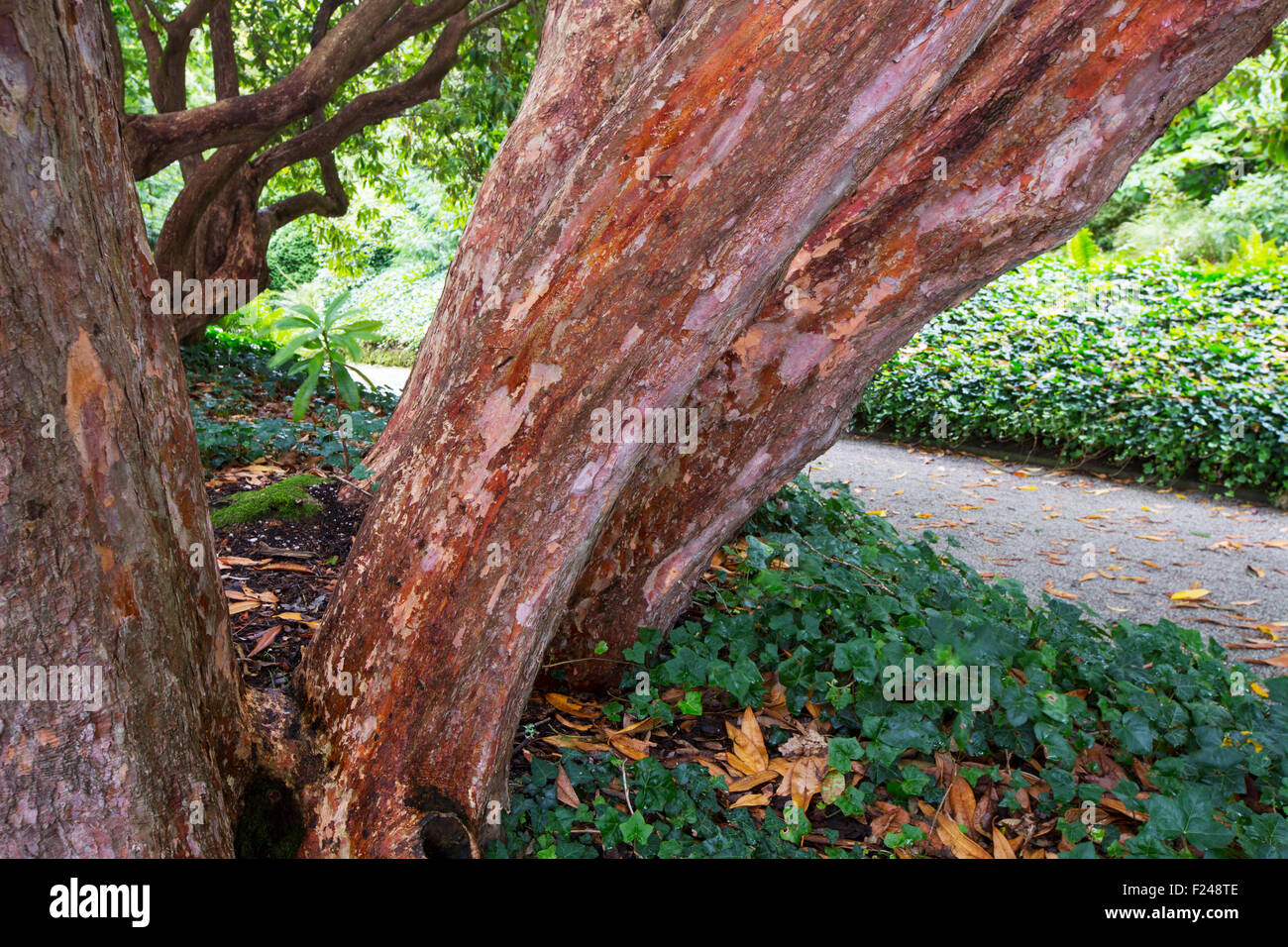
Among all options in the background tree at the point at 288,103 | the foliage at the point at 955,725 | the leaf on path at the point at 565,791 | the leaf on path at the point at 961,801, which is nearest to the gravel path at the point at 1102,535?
the foliage at the point at 955,725

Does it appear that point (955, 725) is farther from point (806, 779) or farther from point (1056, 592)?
point (1056, 592)

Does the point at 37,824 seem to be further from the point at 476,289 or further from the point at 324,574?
the point at 476,289

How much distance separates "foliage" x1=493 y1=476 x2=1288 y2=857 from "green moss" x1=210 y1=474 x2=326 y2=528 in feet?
6.02

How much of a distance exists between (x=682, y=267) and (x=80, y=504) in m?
1.24

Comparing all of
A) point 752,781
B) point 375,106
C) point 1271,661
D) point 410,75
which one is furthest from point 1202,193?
point 752,781

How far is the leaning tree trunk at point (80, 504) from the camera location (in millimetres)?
1479

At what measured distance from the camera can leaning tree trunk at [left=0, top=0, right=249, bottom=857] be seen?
1479mm

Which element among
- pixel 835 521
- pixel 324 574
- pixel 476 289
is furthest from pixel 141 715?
pixel 835 521

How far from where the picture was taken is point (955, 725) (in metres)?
2.66

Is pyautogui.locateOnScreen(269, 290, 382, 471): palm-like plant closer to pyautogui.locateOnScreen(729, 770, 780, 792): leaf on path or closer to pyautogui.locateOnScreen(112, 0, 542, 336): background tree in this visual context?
pyautogui.locateOnScreen(112, 0, 542, 336): background tree

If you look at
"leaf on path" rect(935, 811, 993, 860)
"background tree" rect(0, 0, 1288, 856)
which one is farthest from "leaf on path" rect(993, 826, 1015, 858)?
"background tree" rect(0, 0, 1288, 856)

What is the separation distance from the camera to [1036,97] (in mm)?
2365

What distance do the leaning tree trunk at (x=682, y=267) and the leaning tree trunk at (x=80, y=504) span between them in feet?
1.47
